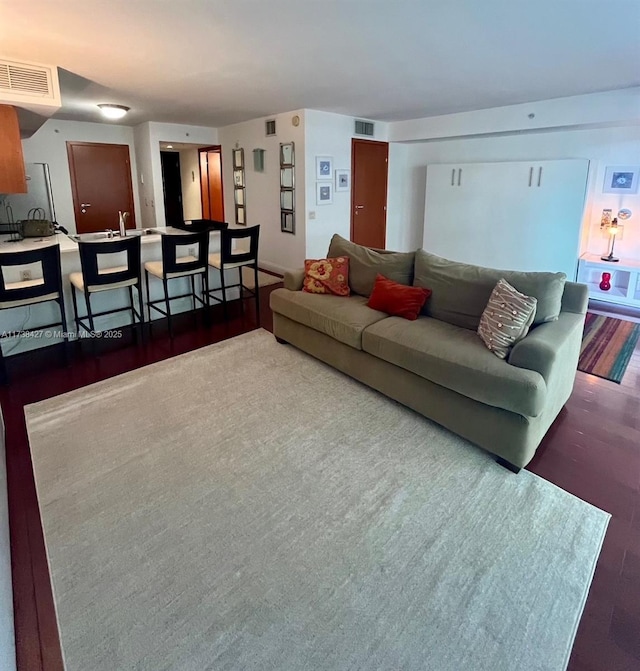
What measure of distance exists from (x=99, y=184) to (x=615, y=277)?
7.81m

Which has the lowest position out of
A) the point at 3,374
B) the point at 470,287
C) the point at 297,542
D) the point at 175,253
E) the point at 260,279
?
the point at 297,542

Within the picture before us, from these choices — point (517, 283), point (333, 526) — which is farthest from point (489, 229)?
point (333, 526)

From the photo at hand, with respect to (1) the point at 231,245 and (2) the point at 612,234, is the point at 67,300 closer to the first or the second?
(1) the point at 231,245

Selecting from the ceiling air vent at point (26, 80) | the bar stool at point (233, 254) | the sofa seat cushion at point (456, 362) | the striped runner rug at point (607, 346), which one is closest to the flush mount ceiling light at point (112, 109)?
the ceiling air vent at point (26, 80)

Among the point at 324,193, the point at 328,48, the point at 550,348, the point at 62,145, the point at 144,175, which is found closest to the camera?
the point at 550,348

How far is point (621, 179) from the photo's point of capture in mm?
4930

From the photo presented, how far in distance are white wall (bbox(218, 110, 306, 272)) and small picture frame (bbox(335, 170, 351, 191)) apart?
67 cm

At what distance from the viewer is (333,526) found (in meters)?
1.94

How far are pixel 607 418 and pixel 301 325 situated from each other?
230cm

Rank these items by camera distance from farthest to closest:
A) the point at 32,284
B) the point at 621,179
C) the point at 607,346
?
1. the point at 621,179
2. the point at 607,346
3. the point at 32,284

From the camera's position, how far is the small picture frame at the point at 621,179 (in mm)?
4845

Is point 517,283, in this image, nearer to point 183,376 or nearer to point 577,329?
point 577,329

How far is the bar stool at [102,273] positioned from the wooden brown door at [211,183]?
4364 mm

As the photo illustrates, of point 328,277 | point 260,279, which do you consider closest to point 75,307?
point 328,277
